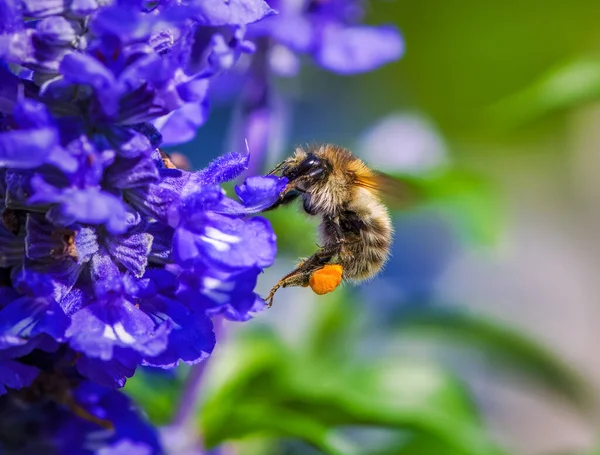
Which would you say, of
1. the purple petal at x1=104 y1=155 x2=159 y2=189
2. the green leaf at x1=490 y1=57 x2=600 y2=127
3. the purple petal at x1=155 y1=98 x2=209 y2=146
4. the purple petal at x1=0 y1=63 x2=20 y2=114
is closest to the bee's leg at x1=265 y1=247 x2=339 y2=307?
the purple petal at x1=155 y1=98 x2=209 y2=146

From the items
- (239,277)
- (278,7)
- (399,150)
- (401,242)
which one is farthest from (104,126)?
(401,242)

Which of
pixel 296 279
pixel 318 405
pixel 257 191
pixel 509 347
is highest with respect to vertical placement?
pixel 257 191

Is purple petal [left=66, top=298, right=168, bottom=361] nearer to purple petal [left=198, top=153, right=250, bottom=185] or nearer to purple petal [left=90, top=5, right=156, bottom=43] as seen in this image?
purple petal [left=198, top=153, right=250, bottom=185]

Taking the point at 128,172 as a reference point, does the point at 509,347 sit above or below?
below

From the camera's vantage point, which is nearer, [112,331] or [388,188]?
[112,331]

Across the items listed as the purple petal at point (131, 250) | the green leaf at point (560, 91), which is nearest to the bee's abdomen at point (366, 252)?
the purple petal at point (131, 250)

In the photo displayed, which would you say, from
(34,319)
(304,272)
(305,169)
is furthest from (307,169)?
(34,319)

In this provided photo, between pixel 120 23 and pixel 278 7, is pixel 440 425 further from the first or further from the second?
pixel 120 23

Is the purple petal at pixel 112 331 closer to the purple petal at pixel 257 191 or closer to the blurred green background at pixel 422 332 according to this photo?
the purple petal at pixel 257 191

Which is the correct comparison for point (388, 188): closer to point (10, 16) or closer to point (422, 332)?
point (10, 16)
